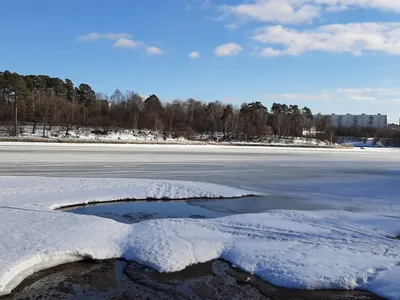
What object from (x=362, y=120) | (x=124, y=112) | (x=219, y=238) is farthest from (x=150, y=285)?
(x=362, y=120)

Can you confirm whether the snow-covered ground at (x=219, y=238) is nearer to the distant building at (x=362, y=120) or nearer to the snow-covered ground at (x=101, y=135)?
the snow-covered ground at (x=101, y=135)

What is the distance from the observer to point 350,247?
746 cm

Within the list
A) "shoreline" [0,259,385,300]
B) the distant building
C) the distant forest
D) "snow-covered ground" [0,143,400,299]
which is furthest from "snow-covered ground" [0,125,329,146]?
the distant building

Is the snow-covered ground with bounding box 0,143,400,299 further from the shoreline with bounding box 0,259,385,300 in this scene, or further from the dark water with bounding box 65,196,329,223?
the dark water with bounding box 65,196,329,223

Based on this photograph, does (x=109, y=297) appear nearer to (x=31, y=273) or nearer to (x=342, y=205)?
(x=31, y=273)

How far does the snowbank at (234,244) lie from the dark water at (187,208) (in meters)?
0.87

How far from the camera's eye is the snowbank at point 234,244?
605 centimetres

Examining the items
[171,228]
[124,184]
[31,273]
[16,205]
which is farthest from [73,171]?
[31,273]

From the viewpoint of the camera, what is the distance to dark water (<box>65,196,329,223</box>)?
33.2 feet

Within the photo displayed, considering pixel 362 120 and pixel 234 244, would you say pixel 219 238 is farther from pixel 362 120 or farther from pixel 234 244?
pixel 362 120

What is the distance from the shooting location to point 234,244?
749cm

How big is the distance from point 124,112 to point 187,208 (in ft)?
226

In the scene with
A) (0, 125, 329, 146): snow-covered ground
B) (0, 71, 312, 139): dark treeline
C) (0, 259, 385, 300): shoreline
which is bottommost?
(0, 259, 385, 300): shoreline

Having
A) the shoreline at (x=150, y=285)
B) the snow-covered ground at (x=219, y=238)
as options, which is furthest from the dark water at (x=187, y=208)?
the shoreline at (x=150, y=285)
